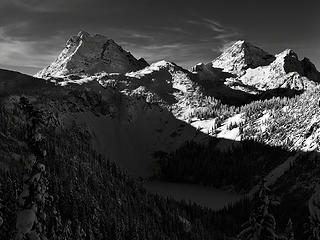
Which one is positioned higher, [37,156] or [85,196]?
[37,156]

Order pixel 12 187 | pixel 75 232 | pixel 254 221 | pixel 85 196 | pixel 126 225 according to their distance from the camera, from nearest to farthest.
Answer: pixel 254 221 < pixel 12 187 < pixel 75 232 < pixel 126 225 < pixel 85 196

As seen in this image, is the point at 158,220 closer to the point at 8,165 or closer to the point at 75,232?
the point at 75,232

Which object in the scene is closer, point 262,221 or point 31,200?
point 31,200

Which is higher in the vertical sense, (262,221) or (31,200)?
(31,200)

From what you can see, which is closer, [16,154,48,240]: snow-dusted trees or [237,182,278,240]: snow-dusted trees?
[16,154,48,240]: snow-dusted trees

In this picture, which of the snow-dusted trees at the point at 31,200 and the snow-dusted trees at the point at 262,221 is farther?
the snow-dusted trees at the point at 262,221

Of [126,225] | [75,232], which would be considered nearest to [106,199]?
[126,225]

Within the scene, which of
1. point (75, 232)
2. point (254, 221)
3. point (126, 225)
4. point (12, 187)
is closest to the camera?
point (254, 221)

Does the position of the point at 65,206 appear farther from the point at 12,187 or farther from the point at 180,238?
the point at 180,238

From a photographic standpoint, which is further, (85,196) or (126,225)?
(85,196)

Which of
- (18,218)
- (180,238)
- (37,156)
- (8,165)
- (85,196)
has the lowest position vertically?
(180,238)
